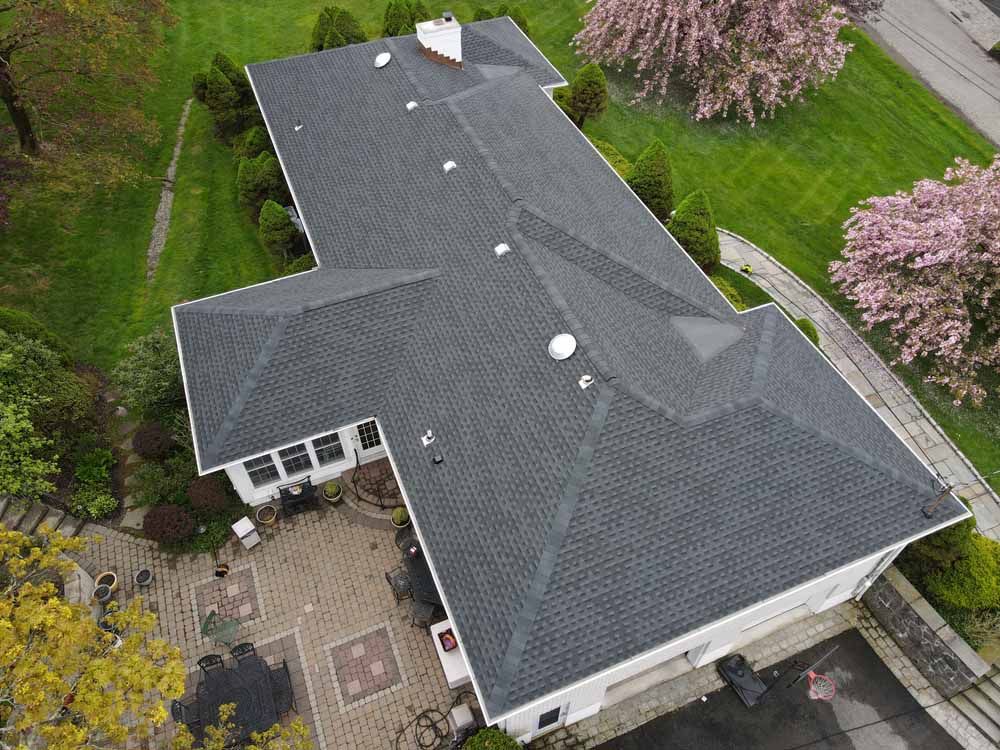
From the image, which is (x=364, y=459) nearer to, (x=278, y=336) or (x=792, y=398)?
(x=278, y=336)

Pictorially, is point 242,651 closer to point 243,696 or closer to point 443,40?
point 243,696

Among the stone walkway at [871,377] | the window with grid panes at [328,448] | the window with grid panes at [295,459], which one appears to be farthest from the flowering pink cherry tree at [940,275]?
the window with grid panes at [295,459]

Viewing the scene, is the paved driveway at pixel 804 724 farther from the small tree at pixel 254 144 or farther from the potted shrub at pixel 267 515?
the small tree at pixel 254 144

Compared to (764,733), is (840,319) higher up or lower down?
higher up

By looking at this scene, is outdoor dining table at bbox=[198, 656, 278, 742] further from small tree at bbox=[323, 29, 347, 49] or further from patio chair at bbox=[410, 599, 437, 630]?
small tree at bbox=[323, 29, 347, 49]

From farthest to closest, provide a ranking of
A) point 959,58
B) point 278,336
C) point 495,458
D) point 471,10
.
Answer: point 471,10
point 959,58
point 278,336
point 495,458

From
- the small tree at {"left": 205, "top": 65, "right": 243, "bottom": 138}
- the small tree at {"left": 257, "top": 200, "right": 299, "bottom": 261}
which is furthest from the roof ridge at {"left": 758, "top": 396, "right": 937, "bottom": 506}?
the small tree at {"left": 205, "top": 65, "right": 243, "bottom": 138}

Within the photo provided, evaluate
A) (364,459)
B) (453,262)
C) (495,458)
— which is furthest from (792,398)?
(364,459)
